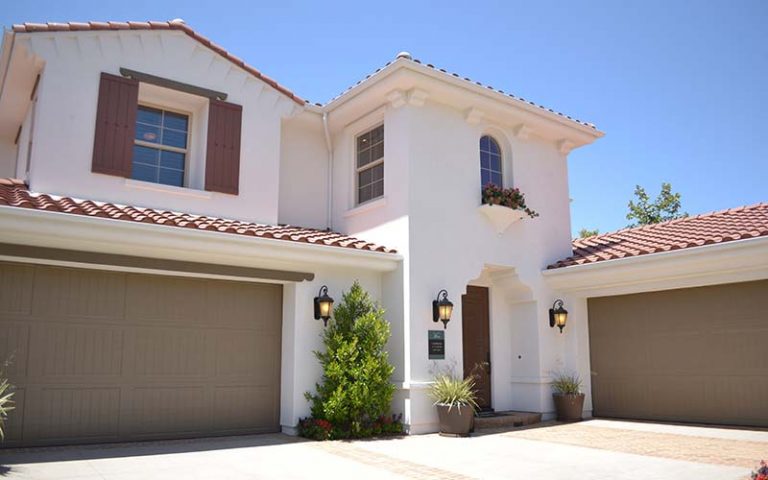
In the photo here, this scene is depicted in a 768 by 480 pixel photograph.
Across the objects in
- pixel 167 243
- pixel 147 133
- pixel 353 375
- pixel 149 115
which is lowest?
pixel 353 375

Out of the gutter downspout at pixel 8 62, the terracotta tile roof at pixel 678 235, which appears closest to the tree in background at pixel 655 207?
the terracotta tile roof at pixel 678 235

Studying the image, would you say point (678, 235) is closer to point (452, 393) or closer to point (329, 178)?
point (452, 393)

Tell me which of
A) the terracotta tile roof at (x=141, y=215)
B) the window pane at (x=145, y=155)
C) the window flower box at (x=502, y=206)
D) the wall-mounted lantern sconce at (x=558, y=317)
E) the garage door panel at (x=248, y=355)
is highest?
the window pane at (x=145, y=155)

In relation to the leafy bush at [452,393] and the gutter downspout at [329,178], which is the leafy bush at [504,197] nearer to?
the gutter downspout at [329,178]

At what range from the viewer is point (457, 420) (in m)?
9.72

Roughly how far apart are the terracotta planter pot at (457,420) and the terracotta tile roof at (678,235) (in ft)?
13.4

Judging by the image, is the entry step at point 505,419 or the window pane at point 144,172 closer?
the window pane at point 144,172

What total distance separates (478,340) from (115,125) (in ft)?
25.3

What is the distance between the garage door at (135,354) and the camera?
7.92 meters

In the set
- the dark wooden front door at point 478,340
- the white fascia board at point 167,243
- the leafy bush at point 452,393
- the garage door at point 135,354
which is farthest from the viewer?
the dark wooden front door at point 478,340

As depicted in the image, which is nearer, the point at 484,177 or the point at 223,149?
the point at 223,149

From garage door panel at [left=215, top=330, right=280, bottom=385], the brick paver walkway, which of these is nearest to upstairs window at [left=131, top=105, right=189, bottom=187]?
garage door panel at [left=215, top=330, right=280, bottom=385]

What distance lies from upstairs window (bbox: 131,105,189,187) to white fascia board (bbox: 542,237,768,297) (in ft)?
24.3

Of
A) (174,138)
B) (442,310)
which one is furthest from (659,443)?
(174,138)
